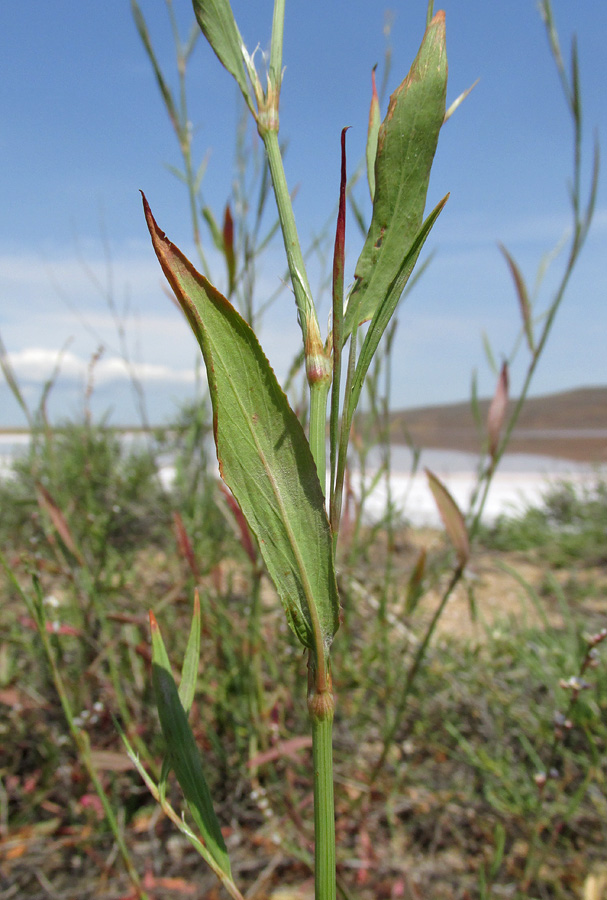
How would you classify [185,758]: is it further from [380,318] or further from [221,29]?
[221,29]

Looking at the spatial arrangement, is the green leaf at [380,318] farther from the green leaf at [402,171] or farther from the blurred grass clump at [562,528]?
the blurred grass clump at [562,528]

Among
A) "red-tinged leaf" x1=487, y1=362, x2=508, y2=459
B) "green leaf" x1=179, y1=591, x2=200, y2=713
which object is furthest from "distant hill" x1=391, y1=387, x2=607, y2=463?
"green leaf" x1=179, y1=591, x2=200, y2=713

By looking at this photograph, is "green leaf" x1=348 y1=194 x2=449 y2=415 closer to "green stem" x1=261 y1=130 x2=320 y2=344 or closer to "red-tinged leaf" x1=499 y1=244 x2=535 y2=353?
"green stem" x1=261 y1=130 x2=320 y2=344

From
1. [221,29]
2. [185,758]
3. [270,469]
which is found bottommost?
[185,758]

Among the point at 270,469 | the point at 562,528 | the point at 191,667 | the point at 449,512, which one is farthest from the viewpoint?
the point at 562,528

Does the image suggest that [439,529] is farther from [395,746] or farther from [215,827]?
[215,827]

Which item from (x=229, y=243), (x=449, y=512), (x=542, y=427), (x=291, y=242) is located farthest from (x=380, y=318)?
(x=542, y=427)
